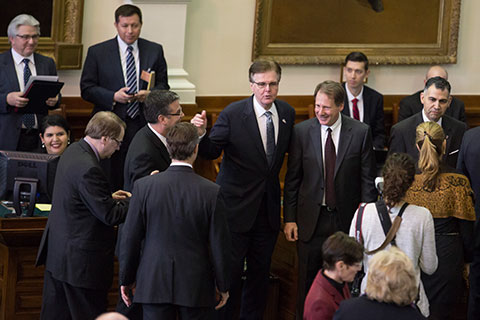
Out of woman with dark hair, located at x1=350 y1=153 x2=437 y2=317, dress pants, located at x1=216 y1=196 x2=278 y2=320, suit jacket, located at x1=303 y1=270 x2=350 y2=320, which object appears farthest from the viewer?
dress pants, located at x1=216 y1=196 x2=278 y2=320

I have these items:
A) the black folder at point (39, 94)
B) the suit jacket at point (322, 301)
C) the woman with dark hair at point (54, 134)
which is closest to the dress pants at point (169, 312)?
the suit jacket at point (322, 301)

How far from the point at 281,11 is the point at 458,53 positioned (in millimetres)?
2200

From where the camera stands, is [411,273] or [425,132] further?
[425,132]

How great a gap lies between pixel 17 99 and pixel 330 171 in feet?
8.92

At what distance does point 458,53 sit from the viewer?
9953 millimetres

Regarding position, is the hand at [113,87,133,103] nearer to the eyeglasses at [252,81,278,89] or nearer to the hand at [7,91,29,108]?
the hand at [7,91,29,108]

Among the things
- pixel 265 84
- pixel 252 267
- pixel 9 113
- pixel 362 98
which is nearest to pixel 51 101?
pixel 9 113

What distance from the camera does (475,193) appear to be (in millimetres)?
6262

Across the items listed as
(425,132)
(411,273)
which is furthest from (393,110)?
(411,273)

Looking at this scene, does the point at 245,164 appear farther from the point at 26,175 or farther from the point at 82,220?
the point at 26,175

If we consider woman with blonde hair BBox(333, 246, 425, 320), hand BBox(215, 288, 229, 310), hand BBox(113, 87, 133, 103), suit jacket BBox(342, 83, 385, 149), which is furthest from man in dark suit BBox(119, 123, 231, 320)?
suit jacket BBox(342, 83, 385, 149)

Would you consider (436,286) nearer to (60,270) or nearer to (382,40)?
(60,270)

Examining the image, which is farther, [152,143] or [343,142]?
[343,142]

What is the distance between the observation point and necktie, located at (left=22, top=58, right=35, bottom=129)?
24.4 feet
